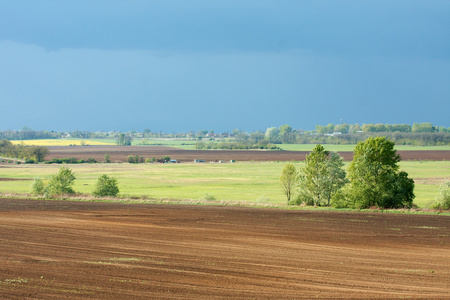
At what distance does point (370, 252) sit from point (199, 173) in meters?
77.7

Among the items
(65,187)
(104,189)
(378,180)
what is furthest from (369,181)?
(65,187)

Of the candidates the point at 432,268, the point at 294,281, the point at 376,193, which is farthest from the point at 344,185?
the point at 294,281

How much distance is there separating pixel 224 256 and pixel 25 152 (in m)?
131

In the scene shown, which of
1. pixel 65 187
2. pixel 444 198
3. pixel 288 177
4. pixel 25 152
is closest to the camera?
pixel 444 198

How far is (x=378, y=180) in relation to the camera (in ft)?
132

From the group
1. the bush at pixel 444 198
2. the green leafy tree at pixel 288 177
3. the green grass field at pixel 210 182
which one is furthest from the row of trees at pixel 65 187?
the bush at pixel 444 198

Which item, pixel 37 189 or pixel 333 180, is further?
pixel 37 189

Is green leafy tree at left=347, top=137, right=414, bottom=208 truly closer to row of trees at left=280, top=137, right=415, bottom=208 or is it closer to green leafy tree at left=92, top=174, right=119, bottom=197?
row of trees at left=280, top=137, right=415, bottom=208

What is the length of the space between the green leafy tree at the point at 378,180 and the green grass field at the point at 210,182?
34.0 ft

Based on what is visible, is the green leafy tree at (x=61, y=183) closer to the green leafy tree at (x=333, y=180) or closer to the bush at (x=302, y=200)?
the bush at (x=302, y=200)

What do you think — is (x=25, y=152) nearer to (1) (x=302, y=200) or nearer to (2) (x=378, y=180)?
(1) (x=302, y=200)

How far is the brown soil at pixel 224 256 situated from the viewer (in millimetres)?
15555

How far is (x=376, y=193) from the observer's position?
133 feet

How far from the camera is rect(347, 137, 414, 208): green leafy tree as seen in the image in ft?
132
